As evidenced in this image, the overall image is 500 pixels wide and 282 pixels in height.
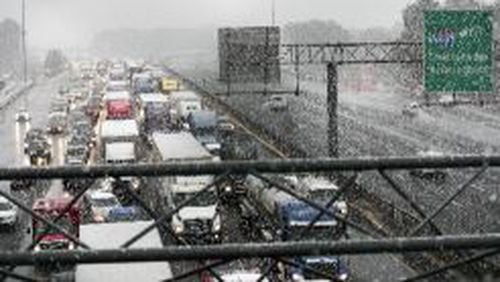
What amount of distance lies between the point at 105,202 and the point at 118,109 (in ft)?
89.0

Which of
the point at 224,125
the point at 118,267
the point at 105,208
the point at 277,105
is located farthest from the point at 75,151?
the point at 277,105

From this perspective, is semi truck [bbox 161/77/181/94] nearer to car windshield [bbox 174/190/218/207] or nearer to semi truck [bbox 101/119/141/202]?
semi truck [bbox 101/119/141/202]

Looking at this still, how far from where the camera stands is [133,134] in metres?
40.3

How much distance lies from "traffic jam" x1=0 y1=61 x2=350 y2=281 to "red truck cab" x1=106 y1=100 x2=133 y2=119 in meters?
0.07

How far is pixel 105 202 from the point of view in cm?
2962

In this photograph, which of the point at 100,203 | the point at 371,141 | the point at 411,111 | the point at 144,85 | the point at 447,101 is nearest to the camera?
the point at 100,203

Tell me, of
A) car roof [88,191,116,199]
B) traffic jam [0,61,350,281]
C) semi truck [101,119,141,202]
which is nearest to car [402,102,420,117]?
traffic jam [0,61,350,281]

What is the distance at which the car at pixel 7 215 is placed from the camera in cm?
2842

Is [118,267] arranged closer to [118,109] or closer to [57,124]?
[57,124]

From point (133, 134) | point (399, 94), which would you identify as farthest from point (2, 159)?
point (399, 94)

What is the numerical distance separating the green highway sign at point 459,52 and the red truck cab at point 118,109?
103 ft

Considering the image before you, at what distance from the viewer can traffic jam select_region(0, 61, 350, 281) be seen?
1285cm

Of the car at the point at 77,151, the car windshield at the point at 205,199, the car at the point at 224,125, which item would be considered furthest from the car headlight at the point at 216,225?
the car at the point at 224,125

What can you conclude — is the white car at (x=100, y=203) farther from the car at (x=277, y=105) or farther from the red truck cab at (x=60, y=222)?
the car at (x=277, y=105)
